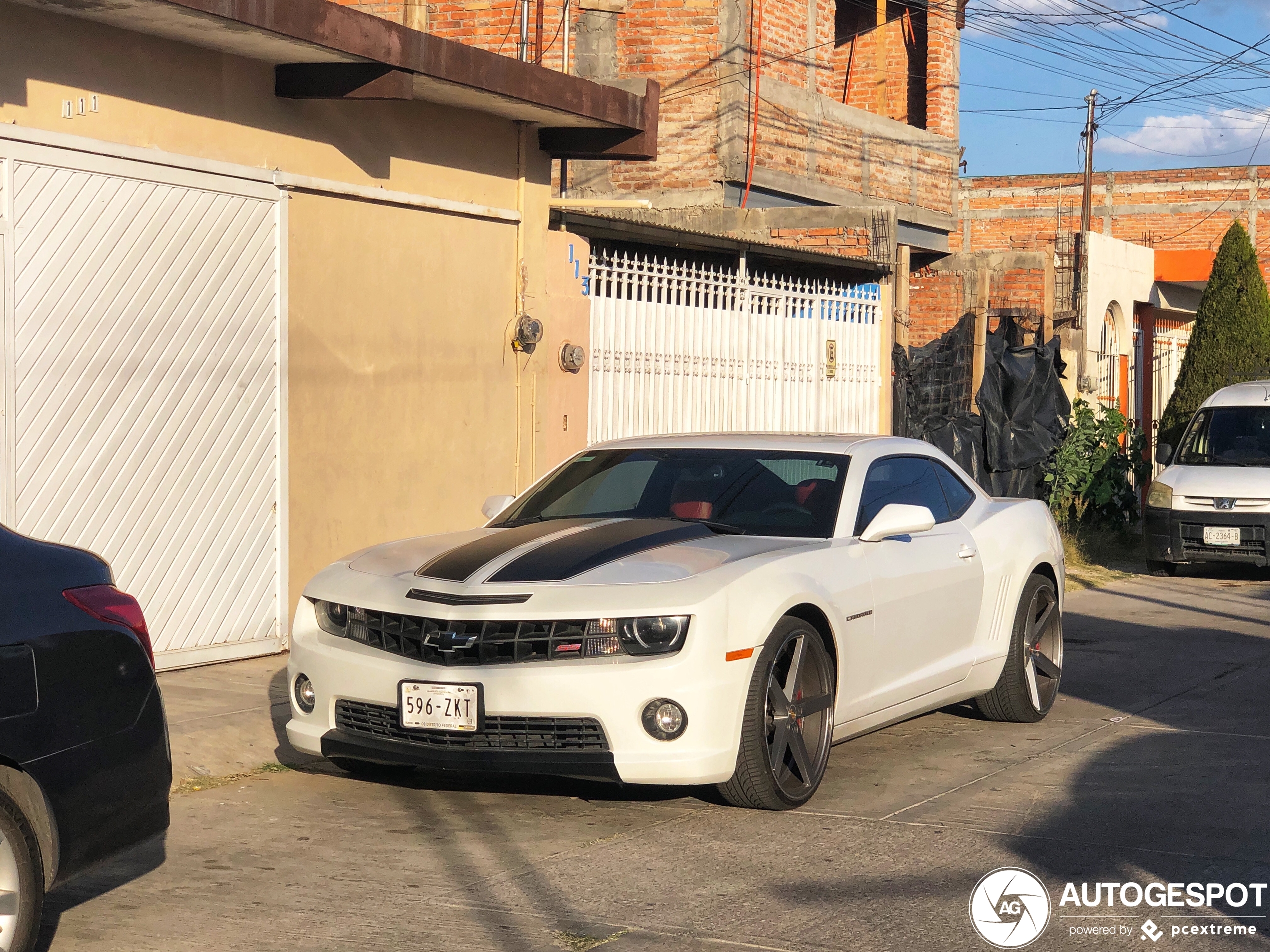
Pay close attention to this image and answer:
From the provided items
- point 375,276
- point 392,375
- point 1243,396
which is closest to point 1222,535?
point 1243,396

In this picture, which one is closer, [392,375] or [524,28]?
[392,375]

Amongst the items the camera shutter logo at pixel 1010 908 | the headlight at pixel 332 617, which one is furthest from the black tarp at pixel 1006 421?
the camera shutter logo at pixel 1010 908

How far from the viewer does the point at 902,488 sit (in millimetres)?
7922

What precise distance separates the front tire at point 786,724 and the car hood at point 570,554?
1.43 feet

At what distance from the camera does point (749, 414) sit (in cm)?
1433

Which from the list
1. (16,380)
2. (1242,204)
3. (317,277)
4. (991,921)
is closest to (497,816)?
(991,921)

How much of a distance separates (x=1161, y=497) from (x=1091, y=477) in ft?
6.96

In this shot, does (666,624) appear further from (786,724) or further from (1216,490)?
(1216,490)

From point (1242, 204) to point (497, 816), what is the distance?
1721 inches

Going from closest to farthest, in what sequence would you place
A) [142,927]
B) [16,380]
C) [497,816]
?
[142,927] → [497,816] → [16,380]

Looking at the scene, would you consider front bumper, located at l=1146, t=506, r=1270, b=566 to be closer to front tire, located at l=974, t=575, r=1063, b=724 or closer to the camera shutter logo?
front tire, located at l=974, t=575, r=1063, b=724

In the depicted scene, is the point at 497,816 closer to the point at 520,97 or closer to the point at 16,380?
the point at 16,380

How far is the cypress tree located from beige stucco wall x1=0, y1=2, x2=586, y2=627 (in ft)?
47.3

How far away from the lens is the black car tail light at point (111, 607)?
460 cm
